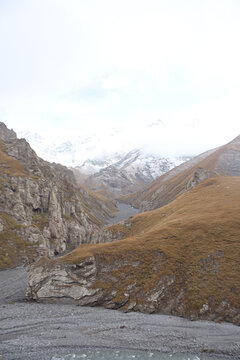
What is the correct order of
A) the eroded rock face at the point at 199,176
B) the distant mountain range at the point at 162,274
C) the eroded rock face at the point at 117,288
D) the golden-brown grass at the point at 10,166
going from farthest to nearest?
the eroded rock face at the point at 199,176 < the golden-brown grass at the point at 10,166 < the distant mountain range at the point at 162,274 < the eroded rock face at the point at 117,288

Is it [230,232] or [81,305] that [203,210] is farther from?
[81,305]

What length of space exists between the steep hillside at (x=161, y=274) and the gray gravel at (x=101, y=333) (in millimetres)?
2887

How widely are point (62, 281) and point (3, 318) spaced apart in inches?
496

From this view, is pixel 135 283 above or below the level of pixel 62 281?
below

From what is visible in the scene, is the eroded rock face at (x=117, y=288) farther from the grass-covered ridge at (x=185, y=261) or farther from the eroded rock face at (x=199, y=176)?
the eroded rock face at (x=199, y=176)

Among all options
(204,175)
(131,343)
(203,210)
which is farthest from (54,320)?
(204,175)

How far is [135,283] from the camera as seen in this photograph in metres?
47.9

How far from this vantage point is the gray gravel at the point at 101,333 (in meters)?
32.1

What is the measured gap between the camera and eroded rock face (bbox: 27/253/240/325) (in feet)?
136

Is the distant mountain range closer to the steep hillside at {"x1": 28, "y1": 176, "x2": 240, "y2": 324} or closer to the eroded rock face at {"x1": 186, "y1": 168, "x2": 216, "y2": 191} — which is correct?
the steep hillside at {"x1": 28, "y1": 176, "x2": 240, "y2": 324}

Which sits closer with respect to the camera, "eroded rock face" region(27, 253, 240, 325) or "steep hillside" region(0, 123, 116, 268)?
"eroded rock face" region(27, 253, 240, 325)

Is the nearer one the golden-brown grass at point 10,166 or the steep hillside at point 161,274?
the steep hillside at point 161,274

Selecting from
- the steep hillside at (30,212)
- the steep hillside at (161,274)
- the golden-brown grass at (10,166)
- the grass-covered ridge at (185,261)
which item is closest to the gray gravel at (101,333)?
the steep hillside at (161,274)

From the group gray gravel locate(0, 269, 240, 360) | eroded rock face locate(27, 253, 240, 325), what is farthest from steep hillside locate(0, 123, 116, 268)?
gray gravel locate(0, 269, 240, 360)
